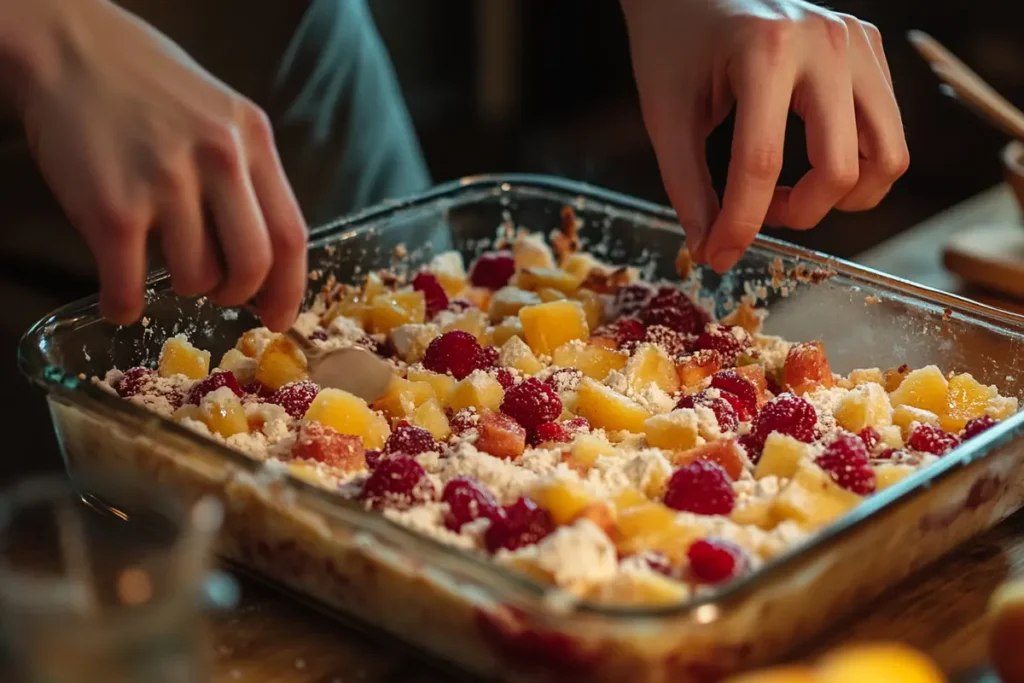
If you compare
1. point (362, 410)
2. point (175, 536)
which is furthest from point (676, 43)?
point (175, 536)

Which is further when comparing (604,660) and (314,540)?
(314,540)

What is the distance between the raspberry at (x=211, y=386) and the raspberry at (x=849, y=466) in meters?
0.68

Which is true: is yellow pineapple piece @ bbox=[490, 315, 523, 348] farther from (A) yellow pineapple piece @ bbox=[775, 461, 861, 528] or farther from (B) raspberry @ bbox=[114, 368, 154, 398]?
(A) yellow pineapple piece @ bbox=[775, 461, 861, 528]

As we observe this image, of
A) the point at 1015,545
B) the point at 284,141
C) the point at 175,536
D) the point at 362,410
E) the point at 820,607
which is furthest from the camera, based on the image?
the point at 284,141

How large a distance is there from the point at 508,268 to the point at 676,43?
0.48 m

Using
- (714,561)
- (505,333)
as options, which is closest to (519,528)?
(714,561)

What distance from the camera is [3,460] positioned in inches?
76.6

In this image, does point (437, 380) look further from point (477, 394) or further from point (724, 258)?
point (724, 258)

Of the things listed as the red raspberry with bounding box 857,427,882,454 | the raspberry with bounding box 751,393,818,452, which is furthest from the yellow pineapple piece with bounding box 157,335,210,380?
the red raspberry with bounding box 857,427,882,454

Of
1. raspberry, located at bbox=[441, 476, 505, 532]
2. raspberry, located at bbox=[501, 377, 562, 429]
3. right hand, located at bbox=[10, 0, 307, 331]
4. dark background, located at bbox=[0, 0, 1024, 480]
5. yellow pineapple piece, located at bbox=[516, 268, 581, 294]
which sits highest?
right hand, located at bbox=[10, 0, 307, 331]

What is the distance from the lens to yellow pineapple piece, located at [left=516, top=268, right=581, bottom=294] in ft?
5.92

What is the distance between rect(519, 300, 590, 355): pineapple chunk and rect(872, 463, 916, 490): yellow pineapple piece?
530mm

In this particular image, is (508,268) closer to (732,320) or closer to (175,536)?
(732,320)

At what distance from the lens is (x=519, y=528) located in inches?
43.6
